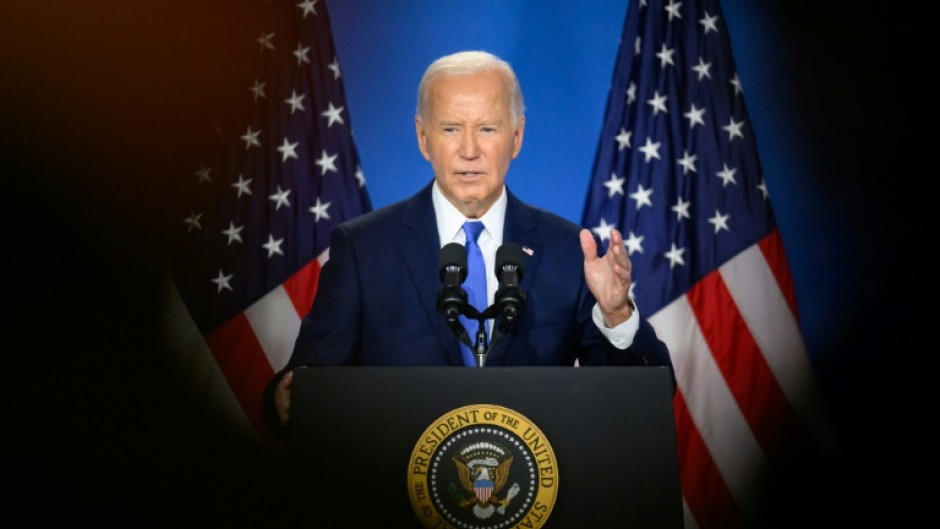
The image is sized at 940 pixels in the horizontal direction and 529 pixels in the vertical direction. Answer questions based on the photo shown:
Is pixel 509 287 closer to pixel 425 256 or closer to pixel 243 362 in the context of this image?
pixel 425 256

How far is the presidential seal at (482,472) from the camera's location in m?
1.32

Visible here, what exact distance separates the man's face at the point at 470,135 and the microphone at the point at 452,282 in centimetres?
75

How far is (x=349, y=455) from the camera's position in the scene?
1.37 m

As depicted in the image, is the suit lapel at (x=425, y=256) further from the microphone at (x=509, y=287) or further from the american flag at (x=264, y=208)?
the american flag at (x=264, y=208)

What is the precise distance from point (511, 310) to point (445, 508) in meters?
0.41

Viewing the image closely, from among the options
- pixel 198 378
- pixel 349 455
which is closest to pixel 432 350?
pixel 349 455

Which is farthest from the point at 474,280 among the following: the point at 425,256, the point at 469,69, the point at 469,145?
the point at 469,69

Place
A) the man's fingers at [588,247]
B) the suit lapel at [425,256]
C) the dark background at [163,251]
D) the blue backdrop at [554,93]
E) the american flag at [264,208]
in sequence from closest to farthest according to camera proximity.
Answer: the man's fingers at [588,247], the suit lapel at [425,256], the dark background at [163,251], the american flag at [264,208], the blue backdrop at [554,93]

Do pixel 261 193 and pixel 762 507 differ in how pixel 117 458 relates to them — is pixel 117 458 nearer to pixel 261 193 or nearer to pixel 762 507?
pixel 261 193

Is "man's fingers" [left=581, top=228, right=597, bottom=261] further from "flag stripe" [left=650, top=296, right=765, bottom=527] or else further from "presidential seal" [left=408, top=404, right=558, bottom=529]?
"flag stripe" [left=650, top=296, right=765, bottom=527]

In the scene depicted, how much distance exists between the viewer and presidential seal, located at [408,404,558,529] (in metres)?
1.32

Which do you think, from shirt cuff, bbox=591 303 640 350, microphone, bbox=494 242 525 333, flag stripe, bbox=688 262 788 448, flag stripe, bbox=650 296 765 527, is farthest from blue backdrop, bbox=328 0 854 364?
microphone, bbox=494 242 525 333

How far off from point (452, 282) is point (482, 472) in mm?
406

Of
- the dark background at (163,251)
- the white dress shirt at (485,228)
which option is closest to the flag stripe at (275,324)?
the dark background at (163,251)
